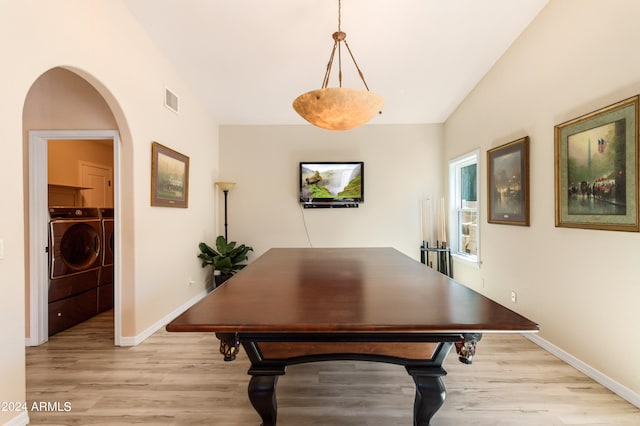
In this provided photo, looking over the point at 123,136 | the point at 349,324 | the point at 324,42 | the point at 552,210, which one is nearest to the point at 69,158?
the point at 123,136

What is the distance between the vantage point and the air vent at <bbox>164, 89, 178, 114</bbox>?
3.13m

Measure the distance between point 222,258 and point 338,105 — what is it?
294cm

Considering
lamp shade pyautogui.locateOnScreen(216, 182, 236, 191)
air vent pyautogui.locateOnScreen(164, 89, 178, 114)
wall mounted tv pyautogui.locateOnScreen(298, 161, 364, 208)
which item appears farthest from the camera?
wall mounted tv pyautogui.locateOnScreen(298, 161, 364, 208)

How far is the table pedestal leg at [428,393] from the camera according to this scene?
1.27 metres

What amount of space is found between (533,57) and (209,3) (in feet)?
9.32

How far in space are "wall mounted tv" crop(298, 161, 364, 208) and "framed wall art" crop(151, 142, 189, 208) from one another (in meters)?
1.71

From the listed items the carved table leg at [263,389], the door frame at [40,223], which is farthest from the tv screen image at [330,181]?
the carved table leg at [263,389]

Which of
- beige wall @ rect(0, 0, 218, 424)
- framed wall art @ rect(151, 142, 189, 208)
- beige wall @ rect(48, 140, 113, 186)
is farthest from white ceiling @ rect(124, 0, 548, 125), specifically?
beige wall @ rect(48, 140, 113, 186)

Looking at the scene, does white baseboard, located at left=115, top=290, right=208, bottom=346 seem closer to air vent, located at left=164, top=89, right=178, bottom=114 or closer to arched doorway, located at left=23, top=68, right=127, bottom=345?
arched doorway, located at left=23, top=68, right=127, bottom=345

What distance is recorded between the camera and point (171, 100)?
324 cm

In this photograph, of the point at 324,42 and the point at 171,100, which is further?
the point at 171,100

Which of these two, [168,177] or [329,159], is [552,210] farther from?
[168,177]

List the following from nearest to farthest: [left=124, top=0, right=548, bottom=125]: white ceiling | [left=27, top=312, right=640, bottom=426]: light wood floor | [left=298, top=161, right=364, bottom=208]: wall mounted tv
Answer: [left=27, top=312, right=640, bottom=426]: light wood floor < [left=124, top=0, right=548, bottom=125]: white ceiling < [left=298, top=161, right=364, bottom=208]: wall mounted tv

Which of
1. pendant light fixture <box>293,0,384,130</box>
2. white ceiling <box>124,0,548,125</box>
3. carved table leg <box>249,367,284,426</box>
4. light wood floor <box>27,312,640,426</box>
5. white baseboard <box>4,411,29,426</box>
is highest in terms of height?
white ceiling <box>124,0,548,125</box>
